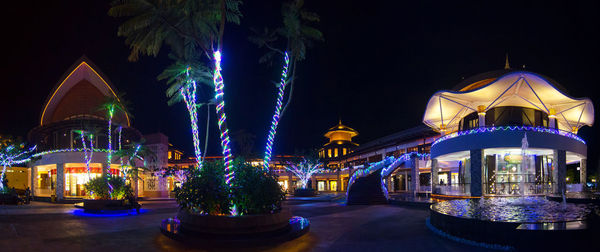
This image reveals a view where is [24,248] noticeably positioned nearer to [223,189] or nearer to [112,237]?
[112,237]

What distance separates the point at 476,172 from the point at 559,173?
19.4ft

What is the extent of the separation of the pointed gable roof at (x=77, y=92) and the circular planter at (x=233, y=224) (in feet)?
136

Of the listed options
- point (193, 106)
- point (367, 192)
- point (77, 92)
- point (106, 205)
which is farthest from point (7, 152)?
point (367, 192)

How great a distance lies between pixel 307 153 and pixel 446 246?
4318 cm

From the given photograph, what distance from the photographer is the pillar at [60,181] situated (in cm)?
3872

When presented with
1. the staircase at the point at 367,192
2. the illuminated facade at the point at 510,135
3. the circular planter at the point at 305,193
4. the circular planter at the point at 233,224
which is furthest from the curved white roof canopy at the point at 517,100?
the circular planter at the point at 233,224

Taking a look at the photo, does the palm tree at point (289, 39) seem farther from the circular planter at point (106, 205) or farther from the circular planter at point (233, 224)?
the circular planter at point (106, 205)

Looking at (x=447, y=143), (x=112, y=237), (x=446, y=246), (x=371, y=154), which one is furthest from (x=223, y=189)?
(x=371, y=154)

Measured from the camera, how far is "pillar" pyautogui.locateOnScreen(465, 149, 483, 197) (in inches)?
1005

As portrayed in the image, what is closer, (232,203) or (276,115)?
(232,203)

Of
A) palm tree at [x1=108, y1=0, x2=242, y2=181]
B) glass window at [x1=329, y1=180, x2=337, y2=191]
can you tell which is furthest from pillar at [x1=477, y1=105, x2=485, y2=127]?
glass window at [x1=329, y1=180, x2=337, y2=191]

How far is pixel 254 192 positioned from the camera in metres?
10.8

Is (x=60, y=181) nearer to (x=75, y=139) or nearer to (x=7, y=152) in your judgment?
(x=75, y=139)

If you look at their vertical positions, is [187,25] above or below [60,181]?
above
